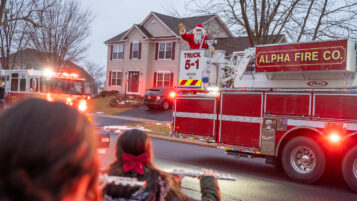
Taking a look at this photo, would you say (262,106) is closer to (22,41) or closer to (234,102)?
(234,102)

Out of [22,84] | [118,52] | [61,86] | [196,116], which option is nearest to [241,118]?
[196,116]

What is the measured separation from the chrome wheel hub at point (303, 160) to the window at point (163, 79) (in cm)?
2525

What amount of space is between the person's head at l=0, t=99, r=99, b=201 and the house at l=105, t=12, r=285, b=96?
3121 cm

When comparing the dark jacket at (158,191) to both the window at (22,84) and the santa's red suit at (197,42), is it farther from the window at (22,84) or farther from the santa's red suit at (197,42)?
the window at (22,84)

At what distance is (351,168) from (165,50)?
27293 mm

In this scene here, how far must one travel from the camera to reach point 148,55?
34406 millimetres

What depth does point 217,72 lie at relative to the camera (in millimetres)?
11055

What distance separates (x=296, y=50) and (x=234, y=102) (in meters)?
2.01

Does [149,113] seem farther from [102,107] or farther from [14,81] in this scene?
[14,81]

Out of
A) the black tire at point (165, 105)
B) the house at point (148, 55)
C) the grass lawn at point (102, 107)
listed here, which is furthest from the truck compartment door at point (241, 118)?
the house at point (148, 55)

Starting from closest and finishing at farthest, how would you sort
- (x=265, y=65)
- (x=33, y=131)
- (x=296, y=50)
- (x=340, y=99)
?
(x=33, y=131) → (x=340, y=99) → (x=296, y=50) → (x=265, y=65)

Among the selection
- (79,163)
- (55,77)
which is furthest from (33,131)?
(55,77)

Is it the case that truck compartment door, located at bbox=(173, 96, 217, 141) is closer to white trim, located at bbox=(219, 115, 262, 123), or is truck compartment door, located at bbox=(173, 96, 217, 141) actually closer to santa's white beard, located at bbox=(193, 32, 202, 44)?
white trim, located at bbox=(219, 115, 262, 123)

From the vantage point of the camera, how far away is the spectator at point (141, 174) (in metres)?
2.37
